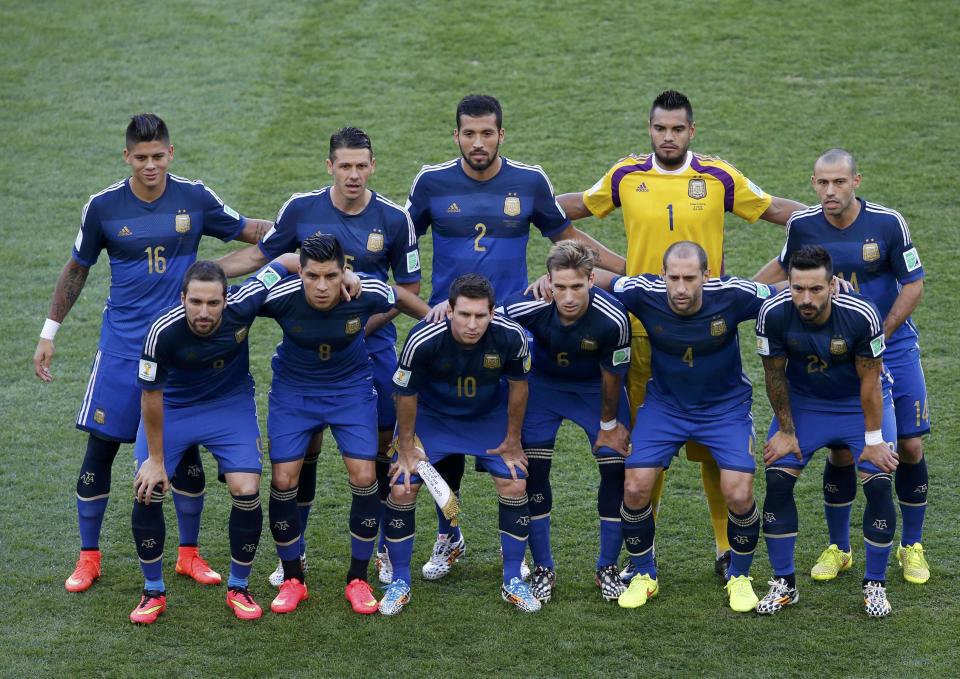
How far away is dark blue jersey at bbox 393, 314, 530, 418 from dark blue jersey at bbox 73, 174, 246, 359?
4.36 ft

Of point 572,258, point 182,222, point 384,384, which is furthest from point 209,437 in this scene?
point 572,258

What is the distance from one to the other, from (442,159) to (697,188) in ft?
19.1

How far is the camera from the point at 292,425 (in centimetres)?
711

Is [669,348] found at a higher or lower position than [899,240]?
lower

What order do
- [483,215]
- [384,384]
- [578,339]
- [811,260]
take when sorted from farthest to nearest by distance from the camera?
[384,384] < [483,215] < [578,339] < [811,260]

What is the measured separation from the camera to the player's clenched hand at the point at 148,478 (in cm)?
683

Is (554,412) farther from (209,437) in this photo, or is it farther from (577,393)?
(209,437)

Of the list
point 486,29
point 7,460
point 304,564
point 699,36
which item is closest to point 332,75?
point 486,29

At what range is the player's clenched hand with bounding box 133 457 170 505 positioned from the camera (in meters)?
6.83

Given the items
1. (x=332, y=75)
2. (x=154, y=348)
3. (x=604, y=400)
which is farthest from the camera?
(x=332, y=75)

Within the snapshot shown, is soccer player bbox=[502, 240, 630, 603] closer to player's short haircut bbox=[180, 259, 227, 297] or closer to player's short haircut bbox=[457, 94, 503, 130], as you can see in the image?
player's short haircut bbox=[457, 94, 503, 130]

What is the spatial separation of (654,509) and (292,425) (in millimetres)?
2028

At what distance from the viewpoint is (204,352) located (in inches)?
270

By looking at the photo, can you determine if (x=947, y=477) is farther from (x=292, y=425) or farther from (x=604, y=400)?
(x=292, y=425)
